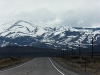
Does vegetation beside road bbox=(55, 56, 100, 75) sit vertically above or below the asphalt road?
below

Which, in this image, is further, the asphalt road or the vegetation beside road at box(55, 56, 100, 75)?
the vegetation beside road at box(55, 56, 100, 75)

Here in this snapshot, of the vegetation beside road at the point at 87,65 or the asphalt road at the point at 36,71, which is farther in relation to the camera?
the vegetation beside road at the point at 87,65

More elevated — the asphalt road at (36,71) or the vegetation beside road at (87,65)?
the asphalt road at (36,71)

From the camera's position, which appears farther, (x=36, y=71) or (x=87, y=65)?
(x=87, y=65)

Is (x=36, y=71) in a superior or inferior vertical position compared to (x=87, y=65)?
superior
